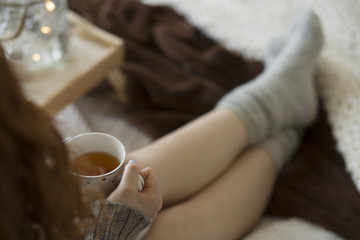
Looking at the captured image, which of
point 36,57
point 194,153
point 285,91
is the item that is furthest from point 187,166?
point 36,57

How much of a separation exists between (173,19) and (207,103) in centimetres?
31

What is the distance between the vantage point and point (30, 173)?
332 millimetres

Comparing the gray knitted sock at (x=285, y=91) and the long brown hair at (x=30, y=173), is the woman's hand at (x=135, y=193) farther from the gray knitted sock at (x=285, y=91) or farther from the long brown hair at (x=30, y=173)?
the gray knitted sock at (x=285, y=91)

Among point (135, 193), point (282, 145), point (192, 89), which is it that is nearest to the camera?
point (135, 193)

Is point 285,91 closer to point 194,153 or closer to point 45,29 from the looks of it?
point 194,153

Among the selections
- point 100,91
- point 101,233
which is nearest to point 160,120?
point 100,91

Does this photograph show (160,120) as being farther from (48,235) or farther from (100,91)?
(48,235)

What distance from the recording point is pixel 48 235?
38 cm

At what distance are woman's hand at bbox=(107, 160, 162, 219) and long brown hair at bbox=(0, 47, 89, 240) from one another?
0.11m

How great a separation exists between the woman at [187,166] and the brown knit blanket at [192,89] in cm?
6

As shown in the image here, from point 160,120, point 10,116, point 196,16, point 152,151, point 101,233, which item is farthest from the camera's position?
point 196,16

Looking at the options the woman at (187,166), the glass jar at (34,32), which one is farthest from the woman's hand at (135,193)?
the glass jar at (34,32)

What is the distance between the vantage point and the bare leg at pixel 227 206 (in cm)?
63

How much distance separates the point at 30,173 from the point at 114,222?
21 centimetres
